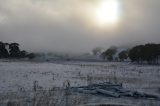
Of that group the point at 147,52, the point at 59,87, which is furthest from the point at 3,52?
the point at 59,87

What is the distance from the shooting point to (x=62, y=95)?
22.3 metres

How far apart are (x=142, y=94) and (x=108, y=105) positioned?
29.4ft

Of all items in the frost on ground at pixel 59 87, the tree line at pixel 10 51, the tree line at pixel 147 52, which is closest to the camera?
the frost on ground at pixel 59 87

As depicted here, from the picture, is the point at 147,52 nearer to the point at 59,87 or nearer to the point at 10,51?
the point at 10,51

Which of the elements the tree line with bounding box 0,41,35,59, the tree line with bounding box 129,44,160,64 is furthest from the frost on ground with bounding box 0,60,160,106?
the tree line with bounding box 0,41,35,59

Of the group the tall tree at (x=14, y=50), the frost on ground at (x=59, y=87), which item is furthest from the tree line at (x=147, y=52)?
the frost on ground at (x=59, y=87)

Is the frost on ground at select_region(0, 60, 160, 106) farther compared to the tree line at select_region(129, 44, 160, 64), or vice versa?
the tree line at select_region(129, 44, 160, 64)

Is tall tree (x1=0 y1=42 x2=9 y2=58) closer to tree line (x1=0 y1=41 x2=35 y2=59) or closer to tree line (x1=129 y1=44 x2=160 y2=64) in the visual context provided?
tree line (x1=0 y1=41 x2=35 y2=59)

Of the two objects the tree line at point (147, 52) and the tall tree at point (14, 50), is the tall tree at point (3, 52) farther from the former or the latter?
the tree line at point (147, 52)

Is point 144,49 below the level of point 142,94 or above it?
above

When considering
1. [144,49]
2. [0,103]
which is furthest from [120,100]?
[144,49]

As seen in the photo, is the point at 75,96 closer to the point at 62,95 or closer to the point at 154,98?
the point at 62,95

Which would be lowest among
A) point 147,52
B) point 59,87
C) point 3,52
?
point 59,87

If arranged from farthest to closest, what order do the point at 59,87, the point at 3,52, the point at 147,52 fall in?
the point at 3,52 < the point at 147,52 < the point at 59,87
